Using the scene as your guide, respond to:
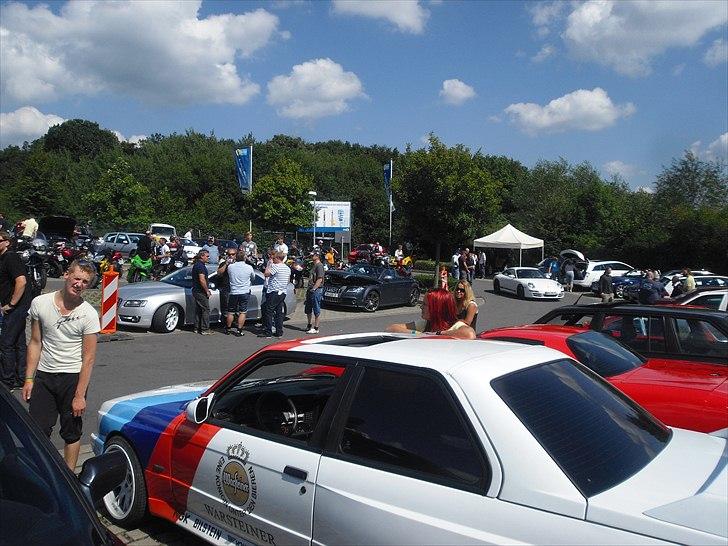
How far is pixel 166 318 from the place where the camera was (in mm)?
12797

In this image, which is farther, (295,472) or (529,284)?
(529,284)

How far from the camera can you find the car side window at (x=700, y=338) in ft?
20.5

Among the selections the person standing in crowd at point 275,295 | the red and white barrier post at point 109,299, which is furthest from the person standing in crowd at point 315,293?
the red and white barrier post at point 109,299

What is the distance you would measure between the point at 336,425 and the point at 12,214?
173ft

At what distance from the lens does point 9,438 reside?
236cm

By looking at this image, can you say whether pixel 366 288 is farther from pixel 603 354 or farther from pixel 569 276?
pixel 569 276

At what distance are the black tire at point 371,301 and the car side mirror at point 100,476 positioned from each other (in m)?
15.6

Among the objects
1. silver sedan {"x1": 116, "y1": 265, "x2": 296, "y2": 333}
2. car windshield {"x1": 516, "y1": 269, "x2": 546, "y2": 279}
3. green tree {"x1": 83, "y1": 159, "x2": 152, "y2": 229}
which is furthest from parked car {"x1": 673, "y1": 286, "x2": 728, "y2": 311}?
green tree {"x1": 83, "y1": 159, "x2": 152, "y2": 229}

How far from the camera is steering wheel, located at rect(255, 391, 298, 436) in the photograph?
365cm

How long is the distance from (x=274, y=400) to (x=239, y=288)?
9.36m

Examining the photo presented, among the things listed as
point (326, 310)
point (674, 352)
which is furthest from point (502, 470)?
point (326, 310)

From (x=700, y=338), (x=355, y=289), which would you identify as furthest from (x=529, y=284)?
(x=700, y=338)

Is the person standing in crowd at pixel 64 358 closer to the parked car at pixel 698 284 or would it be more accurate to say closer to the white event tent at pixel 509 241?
the parked car at pixel 698 284

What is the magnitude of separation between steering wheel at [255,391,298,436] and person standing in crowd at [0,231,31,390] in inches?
186
